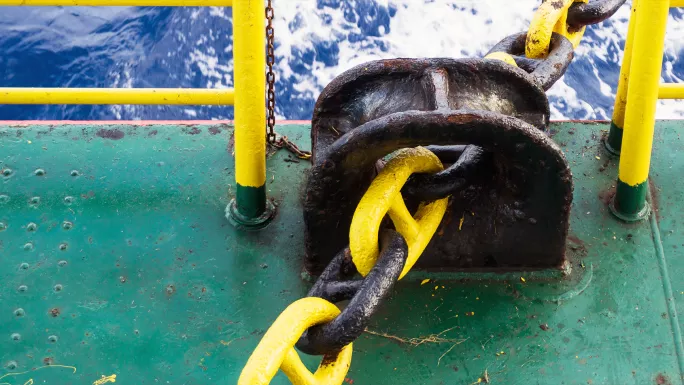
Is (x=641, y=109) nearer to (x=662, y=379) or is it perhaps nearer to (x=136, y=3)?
(x=662, y=379)

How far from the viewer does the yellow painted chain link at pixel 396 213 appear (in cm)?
185

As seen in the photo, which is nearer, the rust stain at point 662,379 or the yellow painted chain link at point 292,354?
the yellow painted chain link at point 292,354

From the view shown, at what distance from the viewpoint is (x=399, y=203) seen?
76.2 inches

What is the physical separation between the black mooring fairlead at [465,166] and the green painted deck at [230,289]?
110mm

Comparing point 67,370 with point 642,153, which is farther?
point 642,153

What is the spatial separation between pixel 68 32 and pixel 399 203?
4.56 m

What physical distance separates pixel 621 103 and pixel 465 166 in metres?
0.77

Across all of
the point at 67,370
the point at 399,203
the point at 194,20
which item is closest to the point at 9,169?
the point at 67,370

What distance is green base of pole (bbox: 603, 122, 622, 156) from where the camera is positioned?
106 inches

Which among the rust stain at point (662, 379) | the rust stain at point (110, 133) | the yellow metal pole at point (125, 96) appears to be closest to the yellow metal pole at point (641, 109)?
the rust stain at point (662, 379)

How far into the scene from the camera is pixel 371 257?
1.87m

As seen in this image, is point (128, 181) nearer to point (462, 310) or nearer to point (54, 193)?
point (54, 193)

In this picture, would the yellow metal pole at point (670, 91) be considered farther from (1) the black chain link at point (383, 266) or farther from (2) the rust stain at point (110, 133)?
(2) the rust stain at point (110, 133)

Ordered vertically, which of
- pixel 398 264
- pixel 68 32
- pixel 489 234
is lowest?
pixel 68 32
